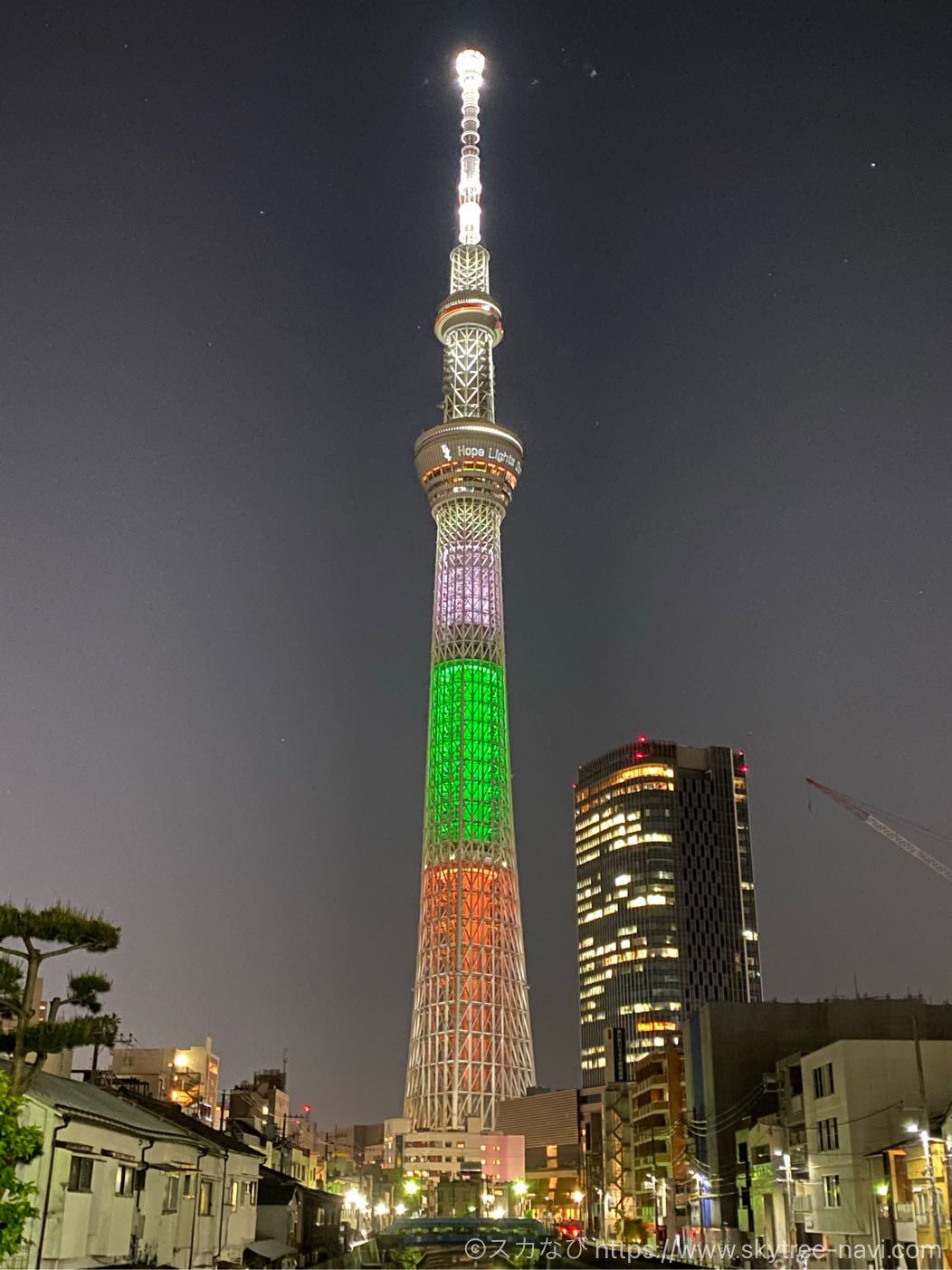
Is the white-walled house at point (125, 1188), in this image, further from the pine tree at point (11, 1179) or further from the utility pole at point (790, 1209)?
the utility pole at point (790, 1209)

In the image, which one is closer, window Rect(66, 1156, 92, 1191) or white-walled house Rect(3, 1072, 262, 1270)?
white-walled house Rect(3, 1072, 262, 1270)

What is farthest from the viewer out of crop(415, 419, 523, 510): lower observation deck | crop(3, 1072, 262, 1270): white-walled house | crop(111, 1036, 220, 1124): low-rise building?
crop(415, 419, 523, 510): lower observation deck

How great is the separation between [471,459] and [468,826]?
156 ft

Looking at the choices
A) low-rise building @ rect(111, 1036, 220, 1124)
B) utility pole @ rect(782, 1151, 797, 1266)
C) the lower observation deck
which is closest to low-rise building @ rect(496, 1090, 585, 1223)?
low-rise building @ rect(111, 1036, 220, 1124)

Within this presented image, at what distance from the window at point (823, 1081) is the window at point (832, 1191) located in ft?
13.8

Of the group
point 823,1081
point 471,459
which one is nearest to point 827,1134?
point 823,1081

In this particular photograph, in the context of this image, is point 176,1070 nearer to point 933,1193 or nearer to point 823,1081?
point 823,1081

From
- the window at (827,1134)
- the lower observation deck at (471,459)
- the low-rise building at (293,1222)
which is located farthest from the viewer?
the lower observation deck at (471,459)

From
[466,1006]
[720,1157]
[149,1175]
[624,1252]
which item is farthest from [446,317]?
[149,1175]

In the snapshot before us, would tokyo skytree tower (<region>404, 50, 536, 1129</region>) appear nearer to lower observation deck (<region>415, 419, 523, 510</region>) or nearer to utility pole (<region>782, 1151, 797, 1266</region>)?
lower observation deck (<region>415, 419, 523, 510</region>)

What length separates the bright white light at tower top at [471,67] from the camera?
187750 mm

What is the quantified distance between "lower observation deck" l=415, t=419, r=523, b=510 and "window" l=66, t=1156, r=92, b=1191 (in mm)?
141272

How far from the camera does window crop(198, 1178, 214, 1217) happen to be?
46356mm

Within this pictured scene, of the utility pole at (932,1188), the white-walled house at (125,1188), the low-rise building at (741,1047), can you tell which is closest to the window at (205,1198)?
the white-walled house at (125,1188)
